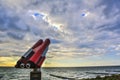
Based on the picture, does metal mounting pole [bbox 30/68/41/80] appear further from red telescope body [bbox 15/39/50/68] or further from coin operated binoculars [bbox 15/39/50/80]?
red telescope body [bbox 15/39/50/68]

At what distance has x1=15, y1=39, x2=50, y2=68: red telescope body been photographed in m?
21.5

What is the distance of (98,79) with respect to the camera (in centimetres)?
3975

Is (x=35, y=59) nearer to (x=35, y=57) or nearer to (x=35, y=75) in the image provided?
(x=35, y=57)

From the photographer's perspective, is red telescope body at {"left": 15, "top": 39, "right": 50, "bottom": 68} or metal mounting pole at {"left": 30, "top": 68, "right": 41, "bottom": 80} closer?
red telescope body at {"left": 15, "top": 39, "right": 50, "bottom": 68}

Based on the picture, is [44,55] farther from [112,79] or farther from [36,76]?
[112,79]

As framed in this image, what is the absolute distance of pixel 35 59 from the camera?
22.2m

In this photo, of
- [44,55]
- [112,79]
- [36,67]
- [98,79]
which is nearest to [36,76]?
[36,67]

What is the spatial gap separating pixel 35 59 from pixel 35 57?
0.40 m

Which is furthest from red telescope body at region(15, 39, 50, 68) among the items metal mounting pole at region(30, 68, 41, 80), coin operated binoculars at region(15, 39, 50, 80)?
metal mounting pole at region(30, 68, 41, 80)

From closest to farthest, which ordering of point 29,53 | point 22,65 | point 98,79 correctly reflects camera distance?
point 22,65 < point 29,53 < point 98,79

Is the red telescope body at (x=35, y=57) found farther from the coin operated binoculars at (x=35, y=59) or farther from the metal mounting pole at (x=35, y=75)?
the metal mounting pole at (x=35, y=75)

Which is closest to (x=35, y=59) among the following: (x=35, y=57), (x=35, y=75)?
(x=35, y=57)

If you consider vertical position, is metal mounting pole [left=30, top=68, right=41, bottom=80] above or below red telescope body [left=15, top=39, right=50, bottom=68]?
below

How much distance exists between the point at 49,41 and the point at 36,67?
5.30 m
